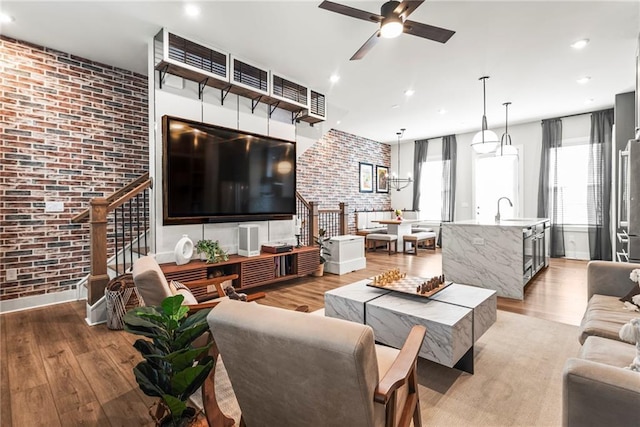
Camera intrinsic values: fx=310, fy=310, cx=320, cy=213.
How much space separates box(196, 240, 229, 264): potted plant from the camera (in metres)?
3.70

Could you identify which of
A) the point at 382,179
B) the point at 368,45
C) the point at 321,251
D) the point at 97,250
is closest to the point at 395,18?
the point at 368,45

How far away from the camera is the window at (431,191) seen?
8.59 meters

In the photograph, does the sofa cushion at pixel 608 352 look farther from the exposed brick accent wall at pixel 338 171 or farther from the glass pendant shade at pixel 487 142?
the exposed brick accent wall at pixel 338 171

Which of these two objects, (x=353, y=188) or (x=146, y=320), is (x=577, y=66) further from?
(x=146, y=320)

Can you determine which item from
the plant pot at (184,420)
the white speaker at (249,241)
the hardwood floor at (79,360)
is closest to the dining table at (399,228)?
the hardwood floor at (79,360)

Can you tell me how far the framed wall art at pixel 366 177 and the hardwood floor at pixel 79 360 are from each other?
4.64 m

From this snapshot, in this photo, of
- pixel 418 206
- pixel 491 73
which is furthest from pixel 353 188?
pixel 491 73

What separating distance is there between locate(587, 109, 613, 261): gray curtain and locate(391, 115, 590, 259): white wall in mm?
188

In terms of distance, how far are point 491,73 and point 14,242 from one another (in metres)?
6.27

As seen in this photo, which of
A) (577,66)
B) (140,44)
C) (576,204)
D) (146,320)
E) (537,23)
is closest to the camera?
(146,320)

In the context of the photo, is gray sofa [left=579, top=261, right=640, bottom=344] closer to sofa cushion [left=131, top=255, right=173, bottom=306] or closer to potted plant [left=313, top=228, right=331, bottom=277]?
sofa cushion [left=131, top=255, right=173, bottom=306]

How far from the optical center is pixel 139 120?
4.29 m

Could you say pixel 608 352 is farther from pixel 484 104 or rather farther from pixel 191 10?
pixel 484 104

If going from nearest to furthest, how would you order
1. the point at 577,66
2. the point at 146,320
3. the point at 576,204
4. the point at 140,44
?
the point at 146,320 → the point at 140,44 → the point at 577,66 → the point at 576,204
